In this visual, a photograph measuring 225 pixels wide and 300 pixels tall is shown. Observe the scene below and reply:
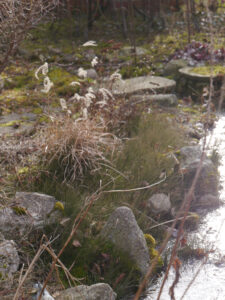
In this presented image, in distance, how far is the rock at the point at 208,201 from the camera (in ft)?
13.5

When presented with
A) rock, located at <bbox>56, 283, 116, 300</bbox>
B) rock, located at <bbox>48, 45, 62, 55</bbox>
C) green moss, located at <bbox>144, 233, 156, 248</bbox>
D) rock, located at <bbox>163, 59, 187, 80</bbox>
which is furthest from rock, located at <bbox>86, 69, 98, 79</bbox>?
rock, located at <bbox>56, 283, 116, 300</bbox>

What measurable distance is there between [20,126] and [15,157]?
A: 127cm

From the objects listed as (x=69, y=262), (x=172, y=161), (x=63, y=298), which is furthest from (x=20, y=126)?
(x=63, y=298)

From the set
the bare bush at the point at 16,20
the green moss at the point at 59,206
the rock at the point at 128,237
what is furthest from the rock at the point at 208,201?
the bare bush at the point at 16,20

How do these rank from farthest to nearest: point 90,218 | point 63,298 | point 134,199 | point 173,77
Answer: point 173,77 < point 134,199 < point 90,218 < point 63,298

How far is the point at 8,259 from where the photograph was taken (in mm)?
2588

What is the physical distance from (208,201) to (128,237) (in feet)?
4.75

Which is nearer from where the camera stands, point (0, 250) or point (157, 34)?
point (0, 250)

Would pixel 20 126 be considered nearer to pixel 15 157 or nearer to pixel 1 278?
pixel 15 157

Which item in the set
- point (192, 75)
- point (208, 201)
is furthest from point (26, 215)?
point (192, 75)

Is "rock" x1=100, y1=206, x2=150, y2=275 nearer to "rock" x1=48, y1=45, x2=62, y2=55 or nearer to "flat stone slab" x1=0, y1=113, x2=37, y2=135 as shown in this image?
"flat stone slab" x1=0, y1=113, x2=37, y2=135

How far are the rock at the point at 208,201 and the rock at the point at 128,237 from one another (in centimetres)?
130

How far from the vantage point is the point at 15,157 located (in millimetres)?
3891

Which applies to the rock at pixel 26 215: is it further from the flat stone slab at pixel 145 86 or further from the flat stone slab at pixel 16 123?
the flat stone slab at pixel 145 86
